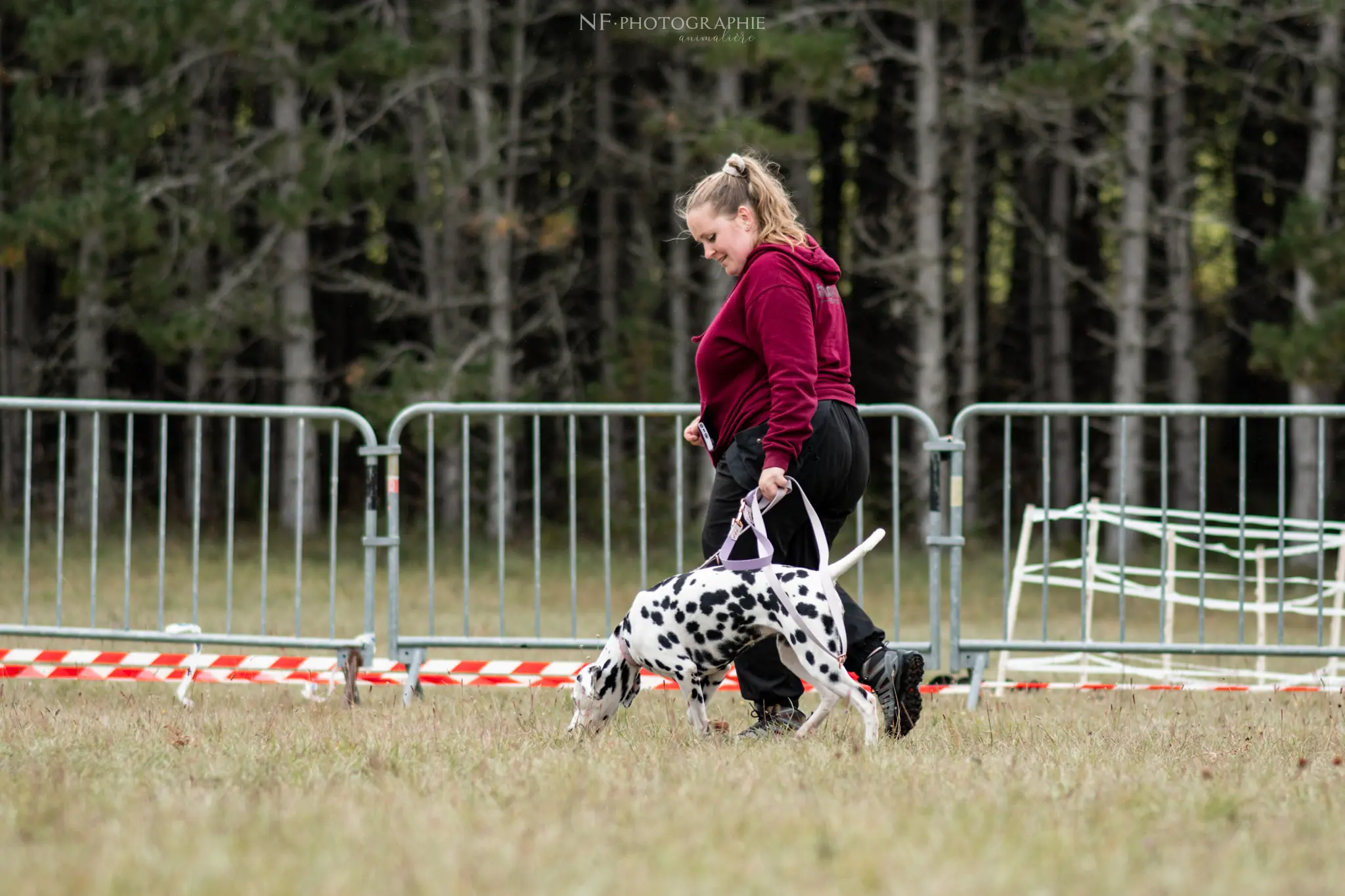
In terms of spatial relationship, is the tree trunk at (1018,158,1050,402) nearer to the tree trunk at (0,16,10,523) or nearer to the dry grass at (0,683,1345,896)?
the tree trunk at (0,16,10,523)

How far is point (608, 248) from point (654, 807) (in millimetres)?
20367

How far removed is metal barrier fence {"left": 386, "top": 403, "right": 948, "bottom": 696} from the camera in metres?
7.53

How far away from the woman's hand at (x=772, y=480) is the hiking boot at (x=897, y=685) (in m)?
0.74

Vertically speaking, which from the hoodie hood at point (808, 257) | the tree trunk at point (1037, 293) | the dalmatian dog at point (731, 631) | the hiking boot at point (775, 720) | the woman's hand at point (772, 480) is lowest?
the hiking boot at point (775, 720)

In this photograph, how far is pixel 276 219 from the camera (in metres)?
18.2

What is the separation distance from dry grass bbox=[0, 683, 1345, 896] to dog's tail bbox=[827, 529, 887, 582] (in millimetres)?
544

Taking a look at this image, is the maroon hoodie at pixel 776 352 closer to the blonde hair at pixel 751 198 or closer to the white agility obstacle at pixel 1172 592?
the blonde hair at pixel 751 198

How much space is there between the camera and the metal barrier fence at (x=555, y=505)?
753cm

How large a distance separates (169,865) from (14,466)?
70.6 feet

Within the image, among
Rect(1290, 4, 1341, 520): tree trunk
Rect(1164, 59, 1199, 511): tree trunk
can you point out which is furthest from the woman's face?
Rect(1164, 59, 1199, 511): tree trunk

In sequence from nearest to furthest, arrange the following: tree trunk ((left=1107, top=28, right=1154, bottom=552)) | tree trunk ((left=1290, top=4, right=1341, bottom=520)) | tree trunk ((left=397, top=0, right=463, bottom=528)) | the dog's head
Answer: the dog's head, tree trunk ((left=1290, top=4, right=1341, bottom=520)), tree trunk ((left=1107, top=28, right=1154, bottom=552)), tree trunk ((left=397, top=0, right=463, bottom=528))

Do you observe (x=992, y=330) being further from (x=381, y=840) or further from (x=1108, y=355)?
(x=381, y=840)

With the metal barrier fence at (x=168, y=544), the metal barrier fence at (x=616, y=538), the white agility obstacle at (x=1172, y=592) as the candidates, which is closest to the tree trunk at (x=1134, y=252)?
the metal barrier fence at (x=616, y=538)

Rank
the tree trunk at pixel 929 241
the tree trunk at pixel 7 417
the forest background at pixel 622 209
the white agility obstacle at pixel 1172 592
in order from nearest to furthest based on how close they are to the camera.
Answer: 1. the white agility obstacle at pixel 1172 592
2. the forest background at pixel 622 209
3. the tree trunk at pixel 929 241
4. the tree trunk at pixel 7 417
